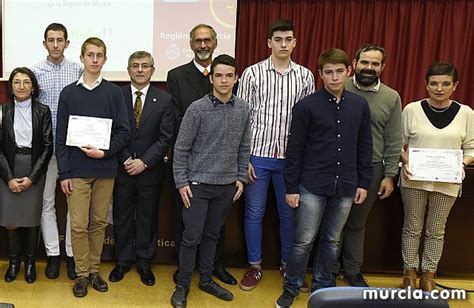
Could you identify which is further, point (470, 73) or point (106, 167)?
point (470, 73)

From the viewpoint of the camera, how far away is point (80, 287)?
2920 millimetres

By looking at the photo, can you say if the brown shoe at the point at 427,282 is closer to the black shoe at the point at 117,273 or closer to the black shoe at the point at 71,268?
the black shoe at the point at 117,273

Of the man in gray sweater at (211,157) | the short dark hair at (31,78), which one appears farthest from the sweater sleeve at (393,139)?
the short dark hair at (31,78)

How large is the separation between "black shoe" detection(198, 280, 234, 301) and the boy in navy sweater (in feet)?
2.42

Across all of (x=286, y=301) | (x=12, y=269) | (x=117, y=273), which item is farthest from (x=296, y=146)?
(x=12, y=269)

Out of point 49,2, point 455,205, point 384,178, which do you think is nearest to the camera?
point 384,178

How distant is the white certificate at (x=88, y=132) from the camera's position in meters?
2.77

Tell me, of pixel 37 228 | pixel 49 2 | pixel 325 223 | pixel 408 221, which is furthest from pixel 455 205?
pixel 49 2

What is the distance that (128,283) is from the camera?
315cm

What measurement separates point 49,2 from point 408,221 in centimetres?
413

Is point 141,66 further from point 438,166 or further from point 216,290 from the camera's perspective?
point 438,166

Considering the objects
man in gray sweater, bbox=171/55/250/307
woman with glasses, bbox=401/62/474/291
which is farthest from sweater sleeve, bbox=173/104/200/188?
woman with glasses, bbox=401/62/474/291

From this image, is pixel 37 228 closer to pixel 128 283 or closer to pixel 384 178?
pixel 128 283

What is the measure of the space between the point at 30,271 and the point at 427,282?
2.56m
